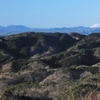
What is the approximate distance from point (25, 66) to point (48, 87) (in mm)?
20636

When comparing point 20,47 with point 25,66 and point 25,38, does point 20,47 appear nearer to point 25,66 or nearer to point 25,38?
point 25,38

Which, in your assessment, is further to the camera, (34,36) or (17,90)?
(34,36)

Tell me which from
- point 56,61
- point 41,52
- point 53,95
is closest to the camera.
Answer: point 53,95

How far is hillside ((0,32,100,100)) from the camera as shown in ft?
72.8

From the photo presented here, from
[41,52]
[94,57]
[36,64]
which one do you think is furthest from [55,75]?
[41,52]

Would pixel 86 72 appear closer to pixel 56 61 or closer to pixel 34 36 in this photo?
pixel 56 61

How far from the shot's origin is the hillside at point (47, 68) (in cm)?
2219

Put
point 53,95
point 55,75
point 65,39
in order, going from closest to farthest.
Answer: point 53,95 → point 55,75 → point 65,39

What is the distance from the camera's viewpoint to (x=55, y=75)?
121ft

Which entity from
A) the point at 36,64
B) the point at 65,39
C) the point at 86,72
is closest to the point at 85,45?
the point at 65,39

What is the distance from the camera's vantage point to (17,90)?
23.5 m

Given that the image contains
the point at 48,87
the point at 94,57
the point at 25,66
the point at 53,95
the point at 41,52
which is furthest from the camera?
→ the point at 41,52

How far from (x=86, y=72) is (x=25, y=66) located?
398 inches

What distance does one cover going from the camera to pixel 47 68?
44531 mm
